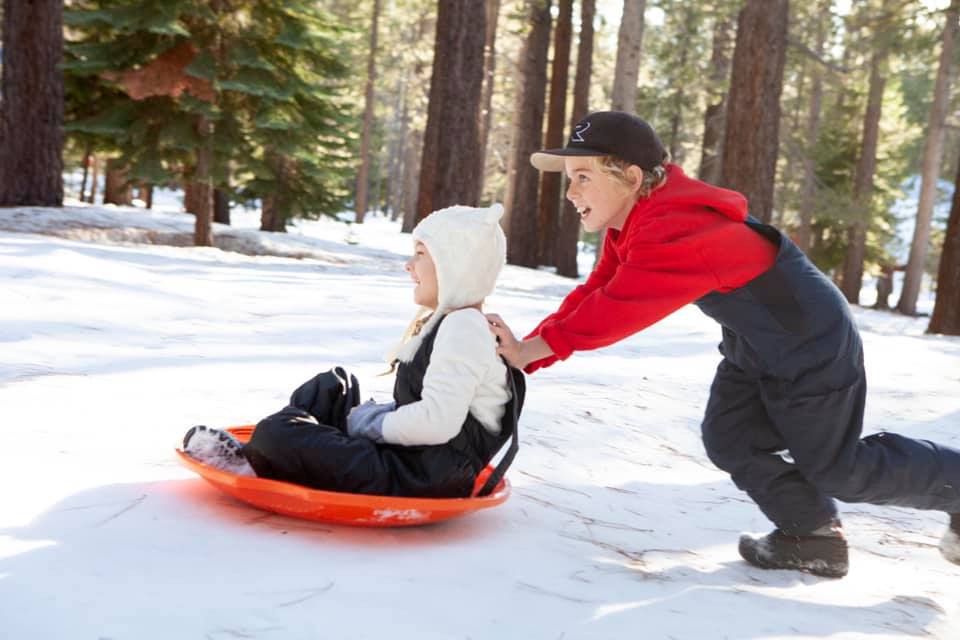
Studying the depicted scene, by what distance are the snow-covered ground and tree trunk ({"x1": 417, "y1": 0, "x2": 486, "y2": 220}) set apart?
6421 millimetres

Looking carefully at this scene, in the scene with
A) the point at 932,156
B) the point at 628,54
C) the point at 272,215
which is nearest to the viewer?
the point at 628,54

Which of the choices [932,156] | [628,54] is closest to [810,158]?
[932,156]

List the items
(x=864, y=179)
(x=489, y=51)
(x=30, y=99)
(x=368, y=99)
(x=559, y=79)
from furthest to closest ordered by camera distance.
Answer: (x=368, y=99), (x=864, y=179), (x=489, y=51), (x=559, y=79), (x=30, y=99)

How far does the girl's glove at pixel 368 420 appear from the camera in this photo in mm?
2623

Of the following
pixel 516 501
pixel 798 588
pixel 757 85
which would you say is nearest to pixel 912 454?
pixel 798 588

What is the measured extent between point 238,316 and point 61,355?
166 centimetres

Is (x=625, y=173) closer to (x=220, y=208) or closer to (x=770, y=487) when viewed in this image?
(x=770, y=487)

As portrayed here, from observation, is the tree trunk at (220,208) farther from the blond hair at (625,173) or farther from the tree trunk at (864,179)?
the blond hair at (625,173)

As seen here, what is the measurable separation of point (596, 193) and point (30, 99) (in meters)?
10.7

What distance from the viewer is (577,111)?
17.8 metres

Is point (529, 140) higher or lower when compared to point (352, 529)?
higher

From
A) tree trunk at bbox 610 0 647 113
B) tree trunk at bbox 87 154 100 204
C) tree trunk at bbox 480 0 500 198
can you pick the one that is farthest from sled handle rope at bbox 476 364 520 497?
tree trunk at bbox 87 154 100 204

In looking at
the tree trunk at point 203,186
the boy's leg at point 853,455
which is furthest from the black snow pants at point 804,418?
the tree trunk at point 203,186

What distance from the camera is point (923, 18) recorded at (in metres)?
15.7
